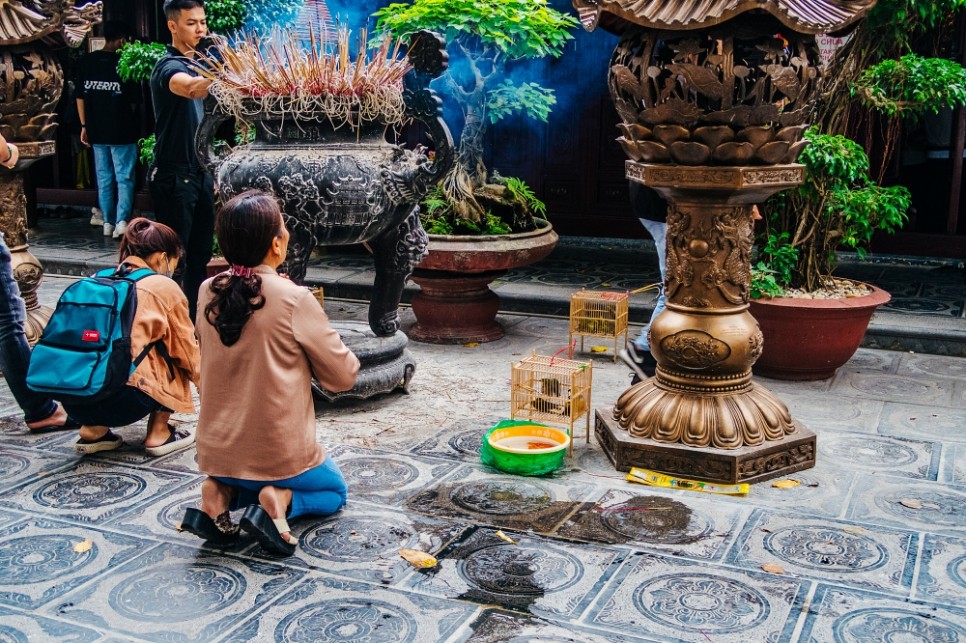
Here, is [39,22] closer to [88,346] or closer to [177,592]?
[88,346]

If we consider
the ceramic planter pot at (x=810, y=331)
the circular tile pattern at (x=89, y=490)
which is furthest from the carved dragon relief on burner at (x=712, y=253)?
the circular tile pattern at (x=89, y=490)

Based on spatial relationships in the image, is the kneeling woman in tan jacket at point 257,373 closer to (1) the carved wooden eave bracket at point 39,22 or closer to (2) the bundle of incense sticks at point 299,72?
(2) the bundle of incense sticks at point 299,72

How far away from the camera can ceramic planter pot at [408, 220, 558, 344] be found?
658 cm

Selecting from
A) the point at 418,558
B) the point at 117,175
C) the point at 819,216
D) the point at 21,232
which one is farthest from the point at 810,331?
the point at 117,175

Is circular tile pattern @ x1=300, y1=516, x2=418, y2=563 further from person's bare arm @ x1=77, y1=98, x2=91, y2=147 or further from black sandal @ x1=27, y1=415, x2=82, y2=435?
person's bare arm @ x1=77, y1=98, x2=91, y2=147

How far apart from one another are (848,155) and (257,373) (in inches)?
143

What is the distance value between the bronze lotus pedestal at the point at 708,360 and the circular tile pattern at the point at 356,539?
1.12m

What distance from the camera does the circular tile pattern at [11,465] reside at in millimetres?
4465

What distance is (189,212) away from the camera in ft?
19.5

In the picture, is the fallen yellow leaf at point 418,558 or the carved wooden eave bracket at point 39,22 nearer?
the fallen yellow leaf at point 418,558

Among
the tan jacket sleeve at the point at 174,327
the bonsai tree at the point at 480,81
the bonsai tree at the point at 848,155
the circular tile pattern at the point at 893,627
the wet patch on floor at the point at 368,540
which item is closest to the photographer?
the circular tile pattern at the point at 893,627

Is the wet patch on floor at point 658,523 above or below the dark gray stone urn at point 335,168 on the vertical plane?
below

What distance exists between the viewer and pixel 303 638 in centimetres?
311

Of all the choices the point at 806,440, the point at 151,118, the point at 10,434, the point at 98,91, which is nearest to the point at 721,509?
the point at 806,440
